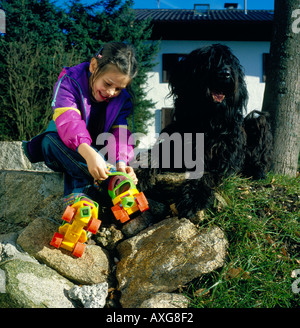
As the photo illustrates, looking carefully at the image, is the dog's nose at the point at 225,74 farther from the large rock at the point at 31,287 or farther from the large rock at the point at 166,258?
the large rock at the point at 31,287

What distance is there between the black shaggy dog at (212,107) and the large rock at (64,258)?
740mm

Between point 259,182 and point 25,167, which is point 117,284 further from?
point 25,167

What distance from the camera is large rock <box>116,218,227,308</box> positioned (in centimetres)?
200

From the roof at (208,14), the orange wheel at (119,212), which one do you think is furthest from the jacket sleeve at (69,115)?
the roof at (208,14)

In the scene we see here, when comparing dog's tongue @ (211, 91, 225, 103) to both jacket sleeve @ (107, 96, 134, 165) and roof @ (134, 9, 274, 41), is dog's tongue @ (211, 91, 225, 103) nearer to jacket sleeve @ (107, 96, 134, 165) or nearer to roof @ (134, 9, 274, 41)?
jacket sleeve @ (107, 96, 134, 165)

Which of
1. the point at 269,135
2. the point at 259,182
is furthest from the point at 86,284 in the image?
the point at 269,135

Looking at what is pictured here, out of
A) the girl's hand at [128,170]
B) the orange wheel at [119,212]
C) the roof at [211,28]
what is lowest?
the orange wheel at [119,212]

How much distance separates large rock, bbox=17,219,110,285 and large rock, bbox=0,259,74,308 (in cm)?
7

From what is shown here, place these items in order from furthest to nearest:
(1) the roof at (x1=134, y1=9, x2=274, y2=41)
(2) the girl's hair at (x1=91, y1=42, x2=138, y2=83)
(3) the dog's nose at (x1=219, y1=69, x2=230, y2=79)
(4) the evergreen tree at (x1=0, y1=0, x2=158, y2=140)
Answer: (1) the roof at (x1=134, y1=9, x2=274, y2=41) < (4) the evergreen tree at (x1=0, y1=0, x2=158, y2=140) < (3) the dog's nose at (x1=219, y1=69, x2=230, y2=79) < (2) the girl's hair at (x1=91, y1=42, x2=138, y2=83)

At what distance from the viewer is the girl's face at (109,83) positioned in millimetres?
2180

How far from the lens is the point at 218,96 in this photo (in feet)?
8.23

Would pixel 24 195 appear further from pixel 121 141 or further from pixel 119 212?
pixel 119 212

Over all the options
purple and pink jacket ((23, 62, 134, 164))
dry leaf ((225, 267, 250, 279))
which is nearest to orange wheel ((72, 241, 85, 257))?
purple and pink jacket ((23, 62, 134, 164))

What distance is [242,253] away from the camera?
208cm
